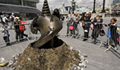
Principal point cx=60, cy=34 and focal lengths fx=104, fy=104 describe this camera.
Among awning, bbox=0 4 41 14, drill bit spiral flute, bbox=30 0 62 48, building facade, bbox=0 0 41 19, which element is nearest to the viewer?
drill bit spiral flute, bbox=30 0 62 48

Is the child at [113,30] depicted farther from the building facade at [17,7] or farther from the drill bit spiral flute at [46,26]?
the building facade at [17,7]

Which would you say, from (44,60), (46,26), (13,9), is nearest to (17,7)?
(13,9)

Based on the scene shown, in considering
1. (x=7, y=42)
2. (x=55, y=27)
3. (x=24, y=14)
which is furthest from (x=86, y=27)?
(x=24, y=14)

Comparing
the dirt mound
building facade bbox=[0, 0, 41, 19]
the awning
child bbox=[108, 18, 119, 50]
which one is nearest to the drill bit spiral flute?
the dirt mound

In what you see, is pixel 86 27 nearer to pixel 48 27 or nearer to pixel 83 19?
pixel 83 19

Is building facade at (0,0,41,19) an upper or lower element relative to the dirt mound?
upper

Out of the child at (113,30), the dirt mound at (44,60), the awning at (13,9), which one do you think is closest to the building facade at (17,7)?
the awning at (13,9)

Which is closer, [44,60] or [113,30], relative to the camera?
[44,60]

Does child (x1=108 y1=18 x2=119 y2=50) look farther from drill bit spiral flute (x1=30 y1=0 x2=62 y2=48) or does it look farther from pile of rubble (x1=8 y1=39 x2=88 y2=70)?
drill bit spiral flute (x1=30 y1=0 x2=62 y2=48)

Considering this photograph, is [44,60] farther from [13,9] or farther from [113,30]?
[13,9]

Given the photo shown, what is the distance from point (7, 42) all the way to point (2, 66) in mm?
2708

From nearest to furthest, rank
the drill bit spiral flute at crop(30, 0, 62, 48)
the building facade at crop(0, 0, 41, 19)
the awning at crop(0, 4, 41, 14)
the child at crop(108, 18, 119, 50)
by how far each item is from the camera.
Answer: the drill bit spiral flute at crop(30, 0, 62, 48) → the child at crop(108, 18, 119, 50) → the awning at crop(0, 4, 41, 14) → the building facade at crop(0, 0, 41, 19)

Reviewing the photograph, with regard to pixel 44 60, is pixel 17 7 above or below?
above

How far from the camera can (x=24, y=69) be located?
340 centimetres
